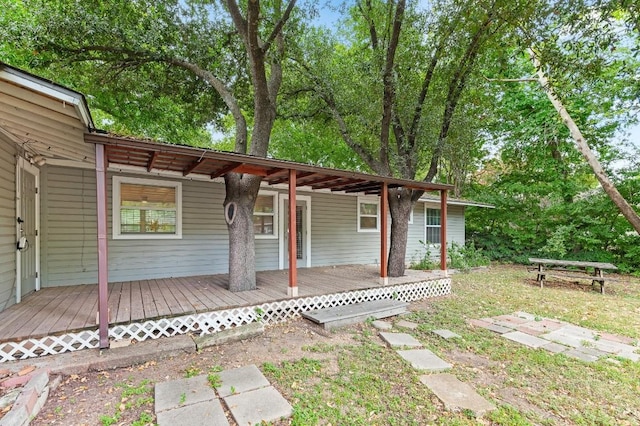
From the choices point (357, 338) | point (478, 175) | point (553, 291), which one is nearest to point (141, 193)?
point (357, 338)

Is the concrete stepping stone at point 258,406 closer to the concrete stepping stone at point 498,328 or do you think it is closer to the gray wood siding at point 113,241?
the concrete stepping stone at point 498,328

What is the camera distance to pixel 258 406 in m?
2.46

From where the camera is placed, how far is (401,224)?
270 inches

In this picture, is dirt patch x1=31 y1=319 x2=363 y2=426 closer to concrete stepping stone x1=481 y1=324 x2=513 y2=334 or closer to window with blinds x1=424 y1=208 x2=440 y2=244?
concrete stepping stone x1=481 y1=324 x2=513 y2=334

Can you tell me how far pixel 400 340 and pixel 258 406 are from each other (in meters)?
2.17

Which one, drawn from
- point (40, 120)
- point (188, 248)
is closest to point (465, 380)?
point (40, 120)

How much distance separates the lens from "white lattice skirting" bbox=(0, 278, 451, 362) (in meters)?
3.04

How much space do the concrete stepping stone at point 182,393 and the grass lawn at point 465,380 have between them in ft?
2.01

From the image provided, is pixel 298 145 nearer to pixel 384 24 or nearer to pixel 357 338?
pixel 384 24

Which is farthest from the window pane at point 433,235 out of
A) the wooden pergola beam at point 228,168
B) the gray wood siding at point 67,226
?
the gray wood siding at point 67,226

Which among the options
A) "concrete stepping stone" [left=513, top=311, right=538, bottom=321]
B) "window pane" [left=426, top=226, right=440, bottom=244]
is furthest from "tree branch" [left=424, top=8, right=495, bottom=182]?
"window pane" [left=426, top=226, right=440, bottom=244]

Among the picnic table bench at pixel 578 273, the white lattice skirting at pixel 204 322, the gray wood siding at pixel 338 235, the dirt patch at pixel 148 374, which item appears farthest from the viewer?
the gray wood siding at pixel 338 235

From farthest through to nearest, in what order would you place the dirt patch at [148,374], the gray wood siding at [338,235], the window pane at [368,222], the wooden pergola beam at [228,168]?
the window pane at [368,222]
the gray wood siding at [338,235]
the wooden pergola beam at [228,168]
the dirt patch at [148,374]

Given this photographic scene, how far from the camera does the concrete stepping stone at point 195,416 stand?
7.30 feet
